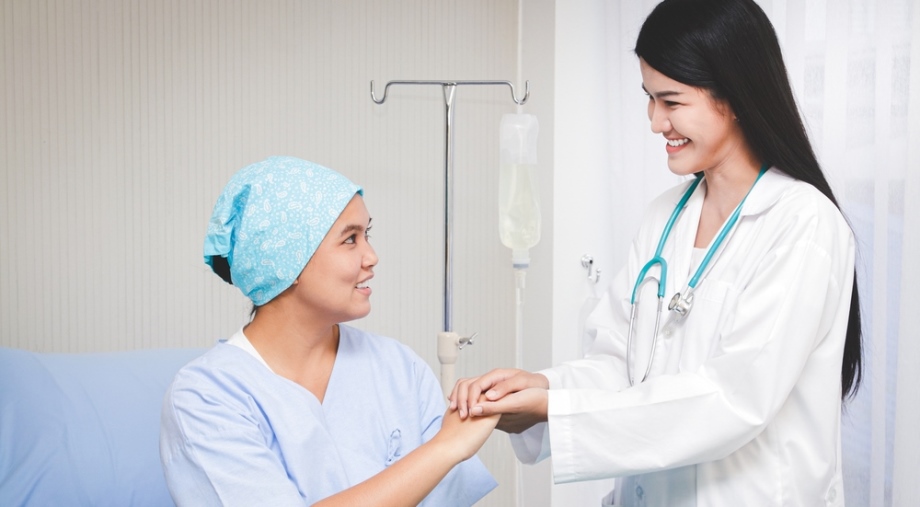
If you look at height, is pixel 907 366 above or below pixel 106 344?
above

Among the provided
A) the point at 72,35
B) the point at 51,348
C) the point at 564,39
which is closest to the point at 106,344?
the point at 51,348

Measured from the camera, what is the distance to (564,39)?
272cm

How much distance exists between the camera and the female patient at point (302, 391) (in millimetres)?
1250

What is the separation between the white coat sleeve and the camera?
4.21 ft

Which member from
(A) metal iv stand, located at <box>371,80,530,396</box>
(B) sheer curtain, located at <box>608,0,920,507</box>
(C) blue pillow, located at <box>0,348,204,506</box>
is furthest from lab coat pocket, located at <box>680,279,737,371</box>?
(C) blue pillow, located at <box>0,348,204,506</box>

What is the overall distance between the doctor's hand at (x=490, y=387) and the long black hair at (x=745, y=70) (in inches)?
22.1

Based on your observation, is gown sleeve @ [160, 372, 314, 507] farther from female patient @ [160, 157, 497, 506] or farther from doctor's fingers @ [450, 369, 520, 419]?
doctor's fingers @ [450, 369, 520, 419]

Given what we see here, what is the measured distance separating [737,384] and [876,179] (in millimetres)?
669

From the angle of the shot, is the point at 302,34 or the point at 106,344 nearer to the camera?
the point at 106,344

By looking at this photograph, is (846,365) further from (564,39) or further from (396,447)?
(564,39)

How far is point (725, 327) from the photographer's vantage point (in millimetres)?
1371

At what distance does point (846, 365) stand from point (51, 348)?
83.1 inches

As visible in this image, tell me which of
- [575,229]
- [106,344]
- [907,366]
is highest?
[575,229]

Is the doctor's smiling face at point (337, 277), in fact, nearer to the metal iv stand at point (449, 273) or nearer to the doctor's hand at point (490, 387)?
the doctor's hand at point (490, 387)
